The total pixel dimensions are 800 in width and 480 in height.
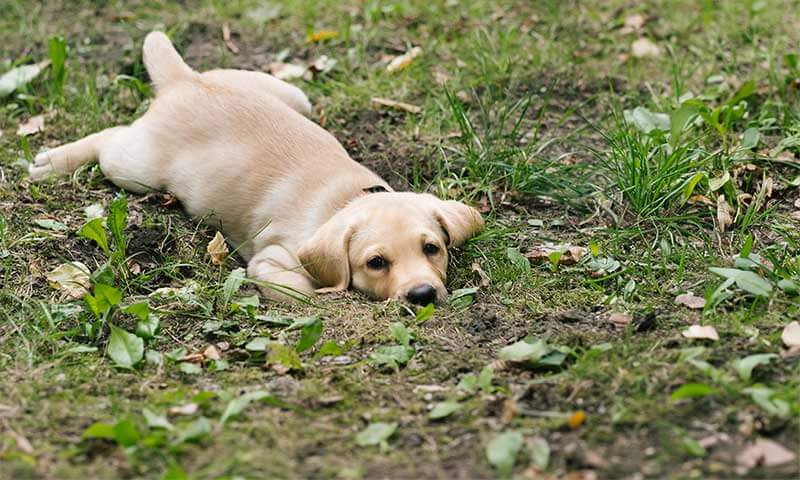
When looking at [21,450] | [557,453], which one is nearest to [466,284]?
[557,453]

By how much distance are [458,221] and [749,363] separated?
196 centimetres

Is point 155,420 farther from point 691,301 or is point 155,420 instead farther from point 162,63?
point 162,63

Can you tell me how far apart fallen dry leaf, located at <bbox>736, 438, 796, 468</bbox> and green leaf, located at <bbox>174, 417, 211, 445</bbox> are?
5.38 ft

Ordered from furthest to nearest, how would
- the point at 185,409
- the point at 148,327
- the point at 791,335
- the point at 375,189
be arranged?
the point at 375,189
the point at 148,327
the point at 791,335
the point at 185,409

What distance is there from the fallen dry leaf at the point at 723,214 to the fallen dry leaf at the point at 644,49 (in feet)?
7.67

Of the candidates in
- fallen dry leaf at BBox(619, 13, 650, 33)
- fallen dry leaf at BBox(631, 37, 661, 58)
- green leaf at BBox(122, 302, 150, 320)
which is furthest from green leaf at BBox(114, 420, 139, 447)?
fallen dry leaf at BBox(619, 13, 650, 33)

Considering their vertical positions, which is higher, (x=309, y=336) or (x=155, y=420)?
(x=155, y=420)

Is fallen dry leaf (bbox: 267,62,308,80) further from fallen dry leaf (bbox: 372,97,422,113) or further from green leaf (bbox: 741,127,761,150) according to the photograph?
green leaf (bbox: 741,127,761,150)

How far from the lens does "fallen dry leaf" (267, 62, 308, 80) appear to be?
7.19m

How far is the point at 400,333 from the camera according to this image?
4070 millimetres

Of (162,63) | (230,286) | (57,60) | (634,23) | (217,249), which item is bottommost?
(217,249)

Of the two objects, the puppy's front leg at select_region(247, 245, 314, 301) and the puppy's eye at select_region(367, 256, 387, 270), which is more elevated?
the puppy's eye at select_region(367, 256, 387, 270)

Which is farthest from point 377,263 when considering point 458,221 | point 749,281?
point 749,281

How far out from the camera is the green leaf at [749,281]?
393 cm
